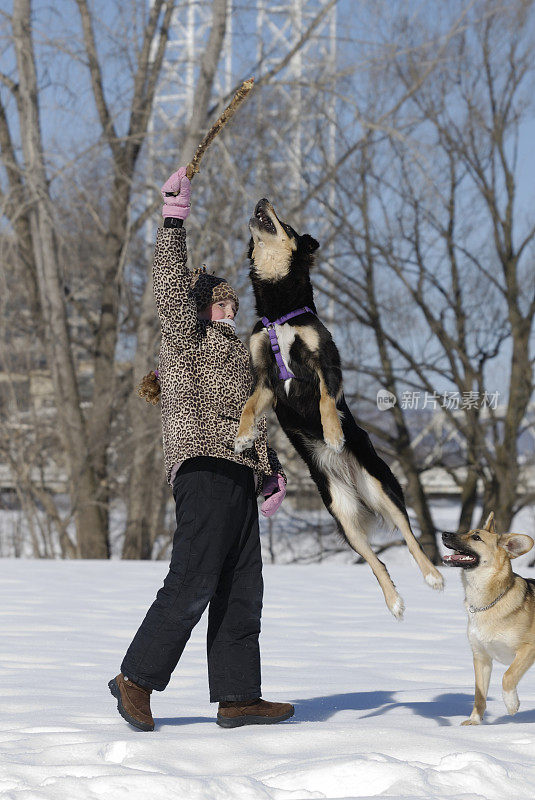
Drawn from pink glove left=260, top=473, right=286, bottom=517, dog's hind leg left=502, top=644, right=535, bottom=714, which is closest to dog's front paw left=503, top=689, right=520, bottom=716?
dog's hind leg left=502, top=644, right=535, bottom=714

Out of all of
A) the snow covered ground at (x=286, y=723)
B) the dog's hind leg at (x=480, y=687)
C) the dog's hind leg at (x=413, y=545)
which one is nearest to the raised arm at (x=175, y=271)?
the dog's hind leg at (x=413, y=545)

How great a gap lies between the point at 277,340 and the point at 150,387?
0.69 meters

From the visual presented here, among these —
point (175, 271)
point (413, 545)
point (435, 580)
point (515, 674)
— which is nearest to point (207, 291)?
point (175, 271)

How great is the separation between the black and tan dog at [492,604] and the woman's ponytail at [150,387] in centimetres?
132

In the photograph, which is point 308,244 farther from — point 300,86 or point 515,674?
point 300,86

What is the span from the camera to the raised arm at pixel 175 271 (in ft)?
10.5

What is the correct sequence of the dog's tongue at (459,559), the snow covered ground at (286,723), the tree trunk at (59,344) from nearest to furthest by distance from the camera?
the snow covered ground at (286,723)
the dog's tongue at (459,559)
the tree trunk at (59,344)

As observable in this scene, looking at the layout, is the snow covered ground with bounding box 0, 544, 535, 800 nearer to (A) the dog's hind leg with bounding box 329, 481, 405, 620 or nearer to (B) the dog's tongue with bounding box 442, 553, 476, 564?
(A) the dog's hind leg with bounding box 329, 481, 405, 620

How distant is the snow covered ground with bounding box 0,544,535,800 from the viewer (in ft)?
8.40

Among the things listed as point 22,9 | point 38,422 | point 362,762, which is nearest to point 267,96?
point 22,9

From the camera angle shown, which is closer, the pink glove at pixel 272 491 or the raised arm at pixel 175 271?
the raised arm at pixel 175 271

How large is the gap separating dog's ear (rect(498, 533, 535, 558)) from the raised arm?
1.52 metres

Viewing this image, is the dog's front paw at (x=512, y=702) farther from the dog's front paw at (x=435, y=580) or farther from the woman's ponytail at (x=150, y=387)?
the woman's ponytail at (x=150, y=387)

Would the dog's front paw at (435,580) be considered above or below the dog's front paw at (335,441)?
below
